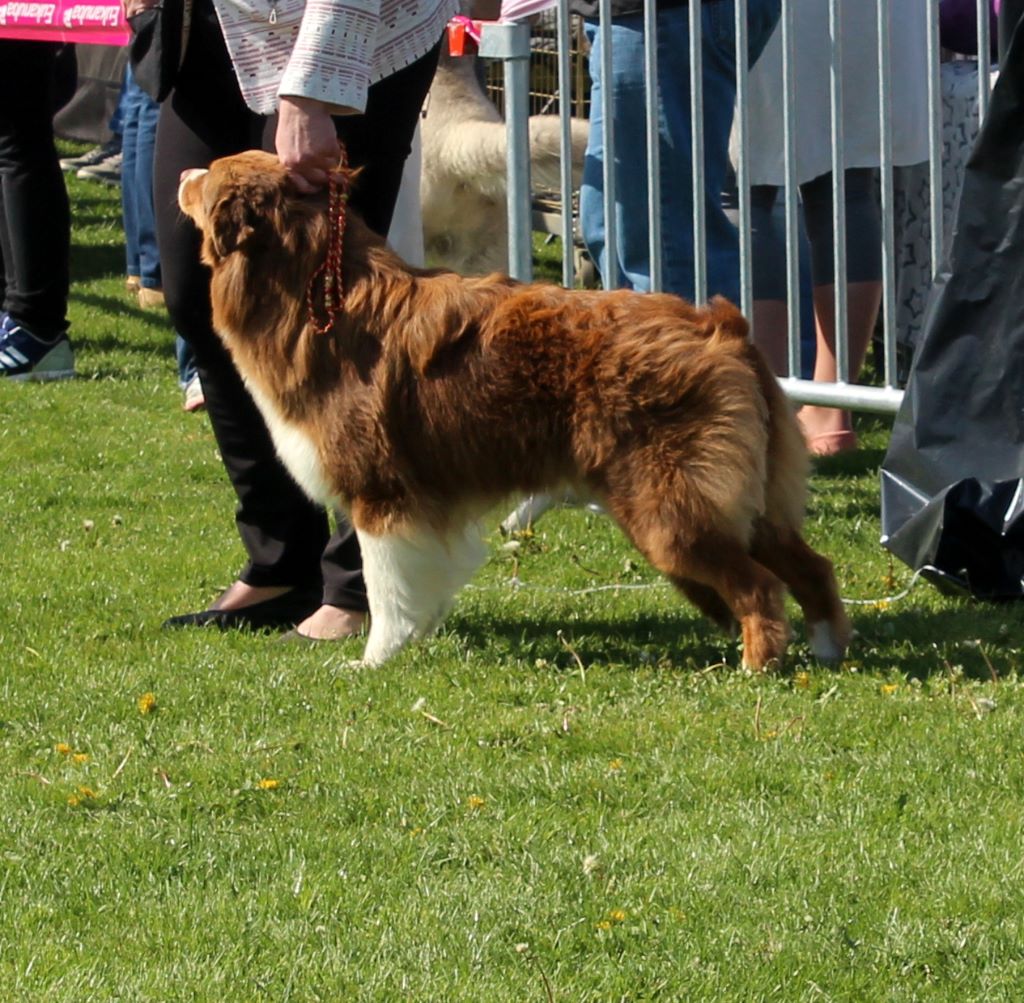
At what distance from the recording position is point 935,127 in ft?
18.2

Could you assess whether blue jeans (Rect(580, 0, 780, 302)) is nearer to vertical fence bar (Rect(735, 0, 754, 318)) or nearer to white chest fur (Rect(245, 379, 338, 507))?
vertical fence bar (Rect(735, 0, 754, 318))

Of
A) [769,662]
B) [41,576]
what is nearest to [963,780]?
[769,662]

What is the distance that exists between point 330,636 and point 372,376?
2.85ft

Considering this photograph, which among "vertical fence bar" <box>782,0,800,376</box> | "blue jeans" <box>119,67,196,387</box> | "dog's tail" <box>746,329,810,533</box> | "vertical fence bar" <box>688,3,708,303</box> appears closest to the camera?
"dog's tail" <box>746,329,810,533</box>

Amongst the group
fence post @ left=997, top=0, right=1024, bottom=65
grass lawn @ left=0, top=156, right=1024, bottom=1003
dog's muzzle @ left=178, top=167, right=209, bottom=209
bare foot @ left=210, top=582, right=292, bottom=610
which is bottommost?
bare foot @ left=210, top=582, right=292, bottom=610

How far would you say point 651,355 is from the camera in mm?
4285

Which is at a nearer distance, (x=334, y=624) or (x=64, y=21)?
(x=334, y=624)

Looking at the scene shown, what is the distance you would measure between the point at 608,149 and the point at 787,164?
63cm

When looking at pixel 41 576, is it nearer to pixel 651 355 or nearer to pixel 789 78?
pixel 651 355

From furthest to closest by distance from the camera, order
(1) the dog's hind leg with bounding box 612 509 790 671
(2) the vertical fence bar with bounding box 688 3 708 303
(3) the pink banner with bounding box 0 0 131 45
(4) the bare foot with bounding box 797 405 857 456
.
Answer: (3) the pink banner with bounding box 0 0 131 45, (4) the bare foot with bounding box 797 405 857 456, (2) the vertical fence bar with bounding box 688 3 708 303, (1) the dog's hind leg with bounding box 612 509 790 671

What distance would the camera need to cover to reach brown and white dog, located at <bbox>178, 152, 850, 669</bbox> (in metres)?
4.30

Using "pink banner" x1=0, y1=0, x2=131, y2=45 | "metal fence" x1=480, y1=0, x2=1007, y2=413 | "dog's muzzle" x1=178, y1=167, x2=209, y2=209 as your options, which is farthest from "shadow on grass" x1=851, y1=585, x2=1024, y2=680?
"pink banner" x1=0, y1=0, x2=131, y2=45

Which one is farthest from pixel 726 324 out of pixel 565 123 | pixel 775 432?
pixel 565 123

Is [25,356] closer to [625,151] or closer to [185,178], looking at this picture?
[625,151]
